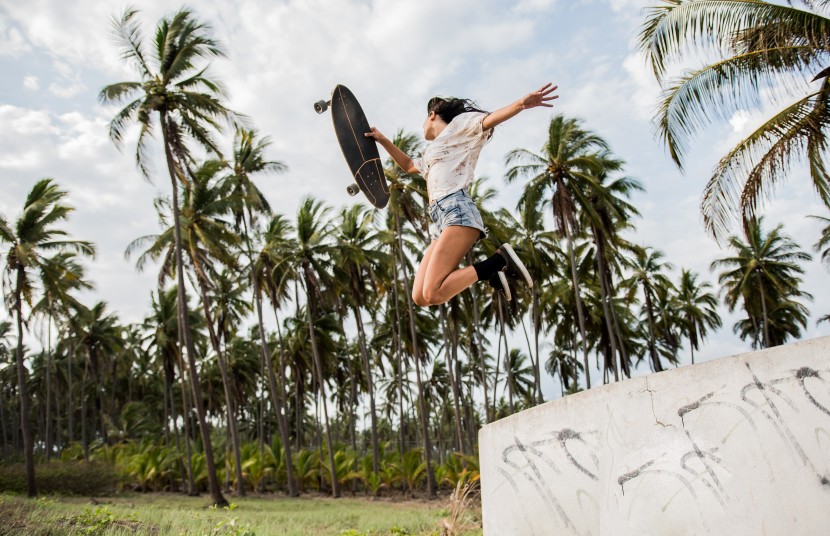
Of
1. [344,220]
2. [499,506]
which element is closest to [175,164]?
[344,220]

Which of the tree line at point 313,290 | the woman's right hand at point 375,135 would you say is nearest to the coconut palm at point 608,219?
the tree line at point 313,290

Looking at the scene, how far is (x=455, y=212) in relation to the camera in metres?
4.77

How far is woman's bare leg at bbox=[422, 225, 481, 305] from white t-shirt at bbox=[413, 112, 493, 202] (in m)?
0.37

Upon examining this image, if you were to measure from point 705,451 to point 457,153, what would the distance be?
273 centimetres

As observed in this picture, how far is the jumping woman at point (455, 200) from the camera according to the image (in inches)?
185

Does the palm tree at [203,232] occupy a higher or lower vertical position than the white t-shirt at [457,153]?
higher

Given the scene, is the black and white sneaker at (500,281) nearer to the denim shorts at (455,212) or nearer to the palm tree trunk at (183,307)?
the denim shorts at (455,212)

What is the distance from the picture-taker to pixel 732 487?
3621 mm

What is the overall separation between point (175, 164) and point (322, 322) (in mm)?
15997

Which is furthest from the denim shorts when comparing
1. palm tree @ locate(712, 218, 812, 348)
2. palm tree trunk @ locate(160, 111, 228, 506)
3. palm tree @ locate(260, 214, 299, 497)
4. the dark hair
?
palm tree @ locate(712, 218, 812, 348)

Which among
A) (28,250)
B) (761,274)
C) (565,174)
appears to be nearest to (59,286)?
(28,250)

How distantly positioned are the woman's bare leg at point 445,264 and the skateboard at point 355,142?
126cm

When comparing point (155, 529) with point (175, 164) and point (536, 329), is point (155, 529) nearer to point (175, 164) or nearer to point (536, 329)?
point (175, 164)

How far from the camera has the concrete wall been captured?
3469 millimetres
